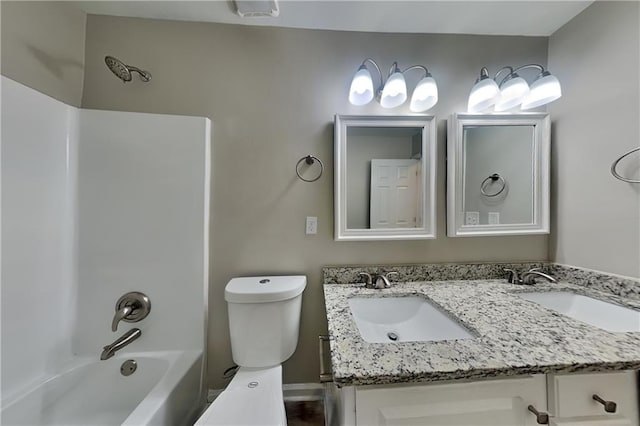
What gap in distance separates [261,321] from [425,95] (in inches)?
57.3

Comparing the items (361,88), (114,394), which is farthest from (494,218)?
(114,394)

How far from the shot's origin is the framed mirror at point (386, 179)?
52.6 inches

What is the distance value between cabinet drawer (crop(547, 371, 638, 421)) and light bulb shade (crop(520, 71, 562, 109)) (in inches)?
48.9

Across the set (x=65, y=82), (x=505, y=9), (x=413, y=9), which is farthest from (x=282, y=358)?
(x=505, y=9)

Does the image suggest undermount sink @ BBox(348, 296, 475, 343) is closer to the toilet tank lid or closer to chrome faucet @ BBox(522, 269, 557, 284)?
the toilet tank lid

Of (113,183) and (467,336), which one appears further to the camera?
(113,183)

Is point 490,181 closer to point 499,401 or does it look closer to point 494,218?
point 494,218

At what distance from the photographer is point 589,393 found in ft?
2.30

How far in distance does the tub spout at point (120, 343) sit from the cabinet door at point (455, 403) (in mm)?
1187

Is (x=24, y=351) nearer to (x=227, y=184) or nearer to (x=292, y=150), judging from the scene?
(x=227, y=184)

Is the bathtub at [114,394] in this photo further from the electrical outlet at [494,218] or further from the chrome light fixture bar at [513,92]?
the chrome light fixture bar at [513,92]

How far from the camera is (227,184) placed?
1.35 meters

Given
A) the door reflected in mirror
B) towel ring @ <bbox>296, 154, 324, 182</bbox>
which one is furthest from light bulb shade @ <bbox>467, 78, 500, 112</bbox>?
towel ring @ <bbox>296, 154, 324, 182</bbox>

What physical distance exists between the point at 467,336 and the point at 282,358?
0.84 meters
